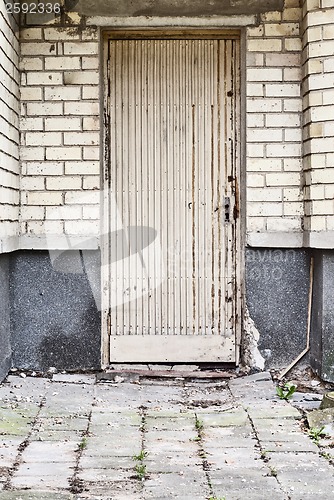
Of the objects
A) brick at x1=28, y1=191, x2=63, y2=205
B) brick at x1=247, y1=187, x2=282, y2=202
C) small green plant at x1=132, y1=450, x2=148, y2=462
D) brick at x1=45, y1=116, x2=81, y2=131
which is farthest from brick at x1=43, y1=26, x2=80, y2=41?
small green plant at x1=132, y1=450, x2=148, y2=462

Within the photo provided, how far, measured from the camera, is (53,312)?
642 cm

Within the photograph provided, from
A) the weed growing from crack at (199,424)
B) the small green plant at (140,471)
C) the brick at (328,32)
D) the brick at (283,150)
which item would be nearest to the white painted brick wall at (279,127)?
the brick at (283,150)

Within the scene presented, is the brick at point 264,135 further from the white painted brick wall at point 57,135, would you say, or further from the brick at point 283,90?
the white painted brick wall at point 57,135

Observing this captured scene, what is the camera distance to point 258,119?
20.9 ft

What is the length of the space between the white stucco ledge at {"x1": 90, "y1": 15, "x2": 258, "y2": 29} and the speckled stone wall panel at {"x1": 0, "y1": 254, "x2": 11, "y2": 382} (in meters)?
2.26

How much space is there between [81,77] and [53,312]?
6.97 feet

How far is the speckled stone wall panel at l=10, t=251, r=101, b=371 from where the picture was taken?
6.40 m

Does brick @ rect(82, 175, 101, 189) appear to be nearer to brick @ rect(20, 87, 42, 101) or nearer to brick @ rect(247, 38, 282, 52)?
brick @ rect(20, 87, 42, 101)

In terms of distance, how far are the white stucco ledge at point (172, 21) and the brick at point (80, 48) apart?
0.19m

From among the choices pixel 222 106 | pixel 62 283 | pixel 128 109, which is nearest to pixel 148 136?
pixel 128 109

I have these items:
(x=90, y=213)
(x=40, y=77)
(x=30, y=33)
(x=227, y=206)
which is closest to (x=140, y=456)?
(x=90, y=213)

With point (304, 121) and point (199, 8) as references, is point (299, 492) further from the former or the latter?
point (199, 8)

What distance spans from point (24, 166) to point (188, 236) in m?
1.62

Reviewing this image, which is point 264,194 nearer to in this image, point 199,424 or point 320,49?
point 320,49
